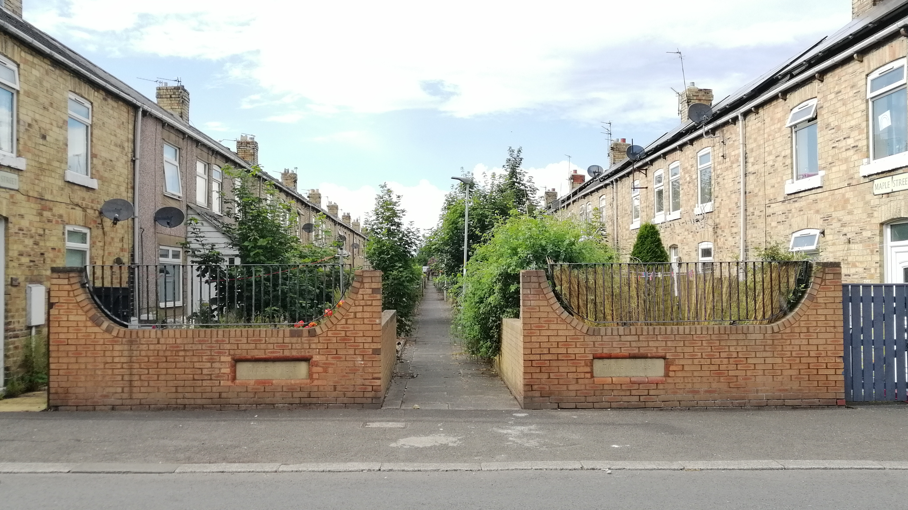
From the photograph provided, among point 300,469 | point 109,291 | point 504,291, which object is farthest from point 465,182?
point 300,469

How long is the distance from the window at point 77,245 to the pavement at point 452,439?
4.20 m

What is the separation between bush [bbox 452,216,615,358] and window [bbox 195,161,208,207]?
32.6 ft

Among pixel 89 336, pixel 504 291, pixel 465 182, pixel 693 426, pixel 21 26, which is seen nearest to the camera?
pixel 693 426

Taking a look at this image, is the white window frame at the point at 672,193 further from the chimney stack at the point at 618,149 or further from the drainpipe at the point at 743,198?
the chimney stack at the point at 618,149

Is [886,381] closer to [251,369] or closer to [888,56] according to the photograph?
[888,56]

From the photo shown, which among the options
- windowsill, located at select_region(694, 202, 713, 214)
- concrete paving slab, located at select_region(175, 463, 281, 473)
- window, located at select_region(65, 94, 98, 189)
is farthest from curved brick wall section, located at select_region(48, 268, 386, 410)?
windowsill, located at select_region(694, 202, 713, 214)

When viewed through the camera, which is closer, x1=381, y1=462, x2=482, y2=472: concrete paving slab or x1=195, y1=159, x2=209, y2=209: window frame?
x1=381, y1=462, x2=482, y2=472: concrete paving slab

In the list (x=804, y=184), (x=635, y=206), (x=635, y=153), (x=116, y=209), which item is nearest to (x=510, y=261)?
(x=804, y=184)

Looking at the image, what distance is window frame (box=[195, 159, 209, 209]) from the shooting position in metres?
18.4

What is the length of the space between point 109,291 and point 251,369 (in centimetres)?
211

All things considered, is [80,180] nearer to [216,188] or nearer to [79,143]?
[79,143]

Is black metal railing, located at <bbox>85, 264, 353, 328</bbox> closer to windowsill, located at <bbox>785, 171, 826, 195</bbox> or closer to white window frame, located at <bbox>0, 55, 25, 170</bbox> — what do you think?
white window frame, located at <bbox>0, 55, 25, 170</bbox>

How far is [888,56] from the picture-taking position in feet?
35.6

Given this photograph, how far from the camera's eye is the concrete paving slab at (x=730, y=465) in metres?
6.13
